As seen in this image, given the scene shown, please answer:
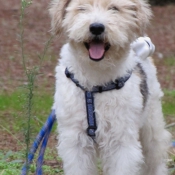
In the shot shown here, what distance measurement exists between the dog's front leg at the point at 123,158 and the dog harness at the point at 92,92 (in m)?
0.24

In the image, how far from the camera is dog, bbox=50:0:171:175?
5.95 metres

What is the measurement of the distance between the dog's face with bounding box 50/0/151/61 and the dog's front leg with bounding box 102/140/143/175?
0.89 m

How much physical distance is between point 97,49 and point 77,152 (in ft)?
3.32

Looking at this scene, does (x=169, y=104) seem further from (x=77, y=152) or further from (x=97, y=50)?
(x=97, y=50)

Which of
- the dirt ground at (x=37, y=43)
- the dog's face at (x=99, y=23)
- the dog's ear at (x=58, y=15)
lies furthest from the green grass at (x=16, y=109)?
the dog's face at (x=99, y=23)

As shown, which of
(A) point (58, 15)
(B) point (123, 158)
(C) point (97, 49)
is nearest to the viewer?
(C) point (97, 49)

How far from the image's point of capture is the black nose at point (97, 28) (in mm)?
5727

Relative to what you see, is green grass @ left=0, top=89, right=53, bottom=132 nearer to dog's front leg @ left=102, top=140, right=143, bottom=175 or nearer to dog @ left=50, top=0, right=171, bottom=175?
dog @ left=50, top=0, right=171, bottom=175

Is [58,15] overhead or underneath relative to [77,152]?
overhead

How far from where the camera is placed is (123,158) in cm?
607

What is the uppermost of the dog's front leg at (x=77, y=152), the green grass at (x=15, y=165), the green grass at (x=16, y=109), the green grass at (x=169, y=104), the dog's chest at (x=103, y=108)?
the dog's chest at (x=103, y=108)

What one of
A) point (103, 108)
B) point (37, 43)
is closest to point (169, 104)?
point (103, 108)

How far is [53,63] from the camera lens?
1442cm

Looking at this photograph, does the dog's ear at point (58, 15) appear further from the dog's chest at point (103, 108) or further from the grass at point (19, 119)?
the grass at point (19, 119)
